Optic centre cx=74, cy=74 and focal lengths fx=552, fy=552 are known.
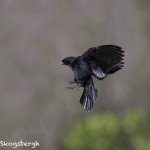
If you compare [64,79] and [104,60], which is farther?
[64,79]

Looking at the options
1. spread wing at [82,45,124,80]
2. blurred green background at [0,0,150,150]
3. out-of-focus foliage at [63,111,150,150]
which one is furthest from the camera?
blurred green background at [0,0,150,150]

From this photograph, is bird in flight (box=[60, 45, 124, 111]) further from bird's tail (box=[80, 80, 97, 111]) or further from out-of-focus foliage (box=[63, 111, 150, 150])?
out-of-focus foliage (box=[63, 111, 150, 150])

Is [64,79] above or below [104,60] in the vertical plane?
above

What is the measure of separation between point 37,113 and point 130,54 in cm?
111

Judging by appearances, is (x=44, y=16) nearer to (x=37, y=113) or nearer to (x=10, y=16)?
(x=10, y=16)

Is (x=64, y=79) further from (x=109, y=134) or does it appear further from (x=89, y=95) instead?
(x=89, y=95)

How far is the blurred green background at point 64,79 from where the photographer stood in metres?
5.07

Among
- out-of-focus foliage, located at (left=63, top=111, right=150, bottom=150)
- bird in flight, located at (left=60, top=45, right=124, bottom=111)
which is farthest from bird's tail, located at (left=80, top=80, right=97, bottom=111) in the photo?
out-of-focus foliage, located at (left=63, top=111, right=150, bottom=150)

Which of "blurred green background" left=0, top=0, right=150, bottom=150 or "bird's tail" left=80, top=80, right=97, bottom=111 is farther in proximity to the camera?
"blurred green background" left=0, top=0, right=150, bottom=150

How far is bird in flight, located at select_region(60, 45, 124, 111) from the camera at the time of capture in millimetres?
1066

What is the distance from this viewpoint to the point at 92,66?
113cm

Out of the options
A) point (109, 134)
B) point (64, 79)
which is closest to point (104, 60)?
point (64, 79)

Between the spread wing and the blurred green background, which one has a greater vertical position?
the blurred green background

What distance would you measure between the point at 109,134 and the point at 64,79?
654 mm
